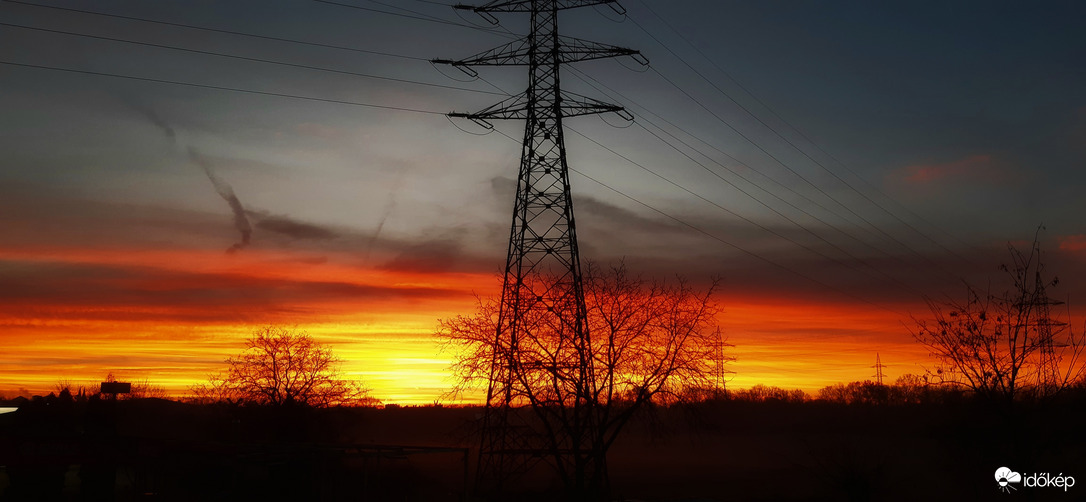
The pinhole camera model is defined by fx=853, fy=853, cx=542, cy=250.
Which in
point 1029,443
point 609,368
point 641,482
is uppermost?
point 609,368

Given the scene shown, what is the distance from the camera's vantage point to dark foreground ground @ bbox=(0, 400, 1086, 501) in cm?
3534

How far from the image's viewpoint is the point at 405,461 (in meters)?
67.6

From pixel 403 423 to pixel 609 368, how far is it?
478ft

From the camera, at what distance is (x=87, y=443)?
30906 millimetres

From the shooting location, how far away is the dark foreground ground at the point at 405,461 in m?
35.3

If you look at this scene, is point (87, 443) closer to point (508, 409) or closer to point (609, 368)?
point (508, 409)

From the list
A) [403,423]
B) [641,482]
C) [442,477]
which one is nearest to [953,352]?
[641,482]
